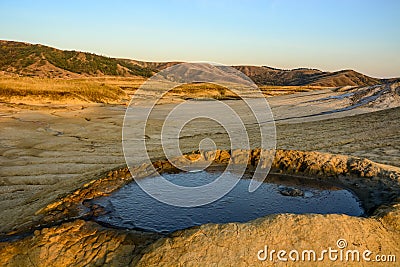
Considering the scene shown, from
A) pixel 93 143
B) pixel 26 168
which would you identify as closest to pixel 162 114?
pixel 93 143

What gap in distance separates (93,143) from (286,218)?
31.1 ft

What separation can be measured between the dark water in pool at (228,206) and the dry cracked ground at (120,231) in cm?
80

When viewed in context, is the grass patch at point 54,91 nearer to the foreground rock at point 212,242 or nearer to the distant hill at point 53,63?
the foreground rock at point 212,242

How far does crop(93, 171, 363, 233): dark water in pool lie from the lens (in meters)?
4.96

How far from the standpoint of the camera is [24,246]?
12.4 feet

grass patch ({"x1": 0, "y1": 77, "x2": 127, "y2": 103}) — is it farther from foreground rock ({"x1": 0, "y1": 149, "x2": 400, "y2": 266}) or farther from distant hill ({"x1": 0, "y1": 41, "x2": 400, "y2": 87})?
distant hill ({"x1": 0, "y1": 41, "x2": 400, "y2": 87})

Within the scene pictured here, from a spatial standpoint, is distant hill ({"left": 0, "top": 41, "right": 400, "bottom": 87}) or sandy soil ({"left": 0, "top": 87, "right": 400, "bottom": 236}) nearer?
sandy soil ({"left": 0, "top": 87, "right": 400, "bottom": 236})

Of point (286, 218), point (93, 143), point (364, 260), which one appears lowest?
point (93, 143)

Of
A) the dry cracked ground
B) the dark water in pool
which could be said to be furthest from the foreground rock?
the dark water in pool

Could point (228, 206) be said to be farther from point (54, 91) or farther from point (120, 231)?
point (54, 91)

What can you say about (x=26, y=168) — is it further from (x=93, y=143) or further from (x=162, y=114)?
(x=162, y=114)

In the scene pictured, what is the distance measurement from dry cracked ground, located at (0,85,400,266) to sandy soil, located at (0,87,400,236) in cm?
3

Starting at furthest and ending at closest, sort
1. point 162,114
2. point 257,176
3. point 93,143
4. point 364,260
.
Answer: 1. point 162,114
2. point 93,143
3. point 257,176
4. point 364,260

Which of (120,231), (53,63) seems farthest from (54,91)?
(53,63)
